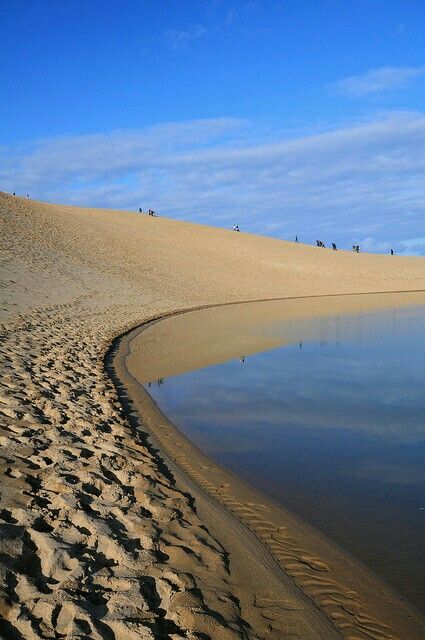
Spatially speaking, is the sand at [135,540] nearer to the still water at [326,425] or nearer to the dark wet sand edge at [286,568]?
the dark wet sand edge at [286,568]

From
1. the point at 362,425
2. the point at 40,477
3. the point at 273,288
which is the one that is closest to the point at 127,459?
the point at 40,477

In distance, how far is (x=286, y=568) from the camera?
4074 mm

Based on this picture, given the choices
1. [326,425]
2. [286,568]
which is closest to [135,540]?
[286,568]

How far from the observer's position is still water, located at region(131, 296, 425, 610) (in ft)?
15.9

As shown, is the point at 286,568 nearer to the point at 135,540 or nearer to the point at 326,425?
the point at 135,540

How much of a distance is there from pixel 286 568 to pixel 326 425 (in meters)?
3.99

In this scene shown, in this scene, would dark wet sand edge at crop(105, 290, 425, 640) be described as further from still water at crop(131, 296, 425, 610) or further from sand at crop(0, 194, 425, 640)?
still water at crop(131, 296, 425, 610)

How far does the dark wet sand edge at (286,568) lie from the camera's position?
3.48 m

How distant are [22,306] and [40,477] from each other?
1704 centimetres

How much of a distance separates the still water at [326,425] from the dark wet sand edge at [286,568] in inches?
7.3

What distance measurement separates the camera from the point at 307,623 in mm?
3373

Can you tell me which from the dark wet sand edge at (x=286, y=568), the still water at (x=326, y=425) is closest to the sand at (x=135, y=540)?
the dark wet sand edge at (x=286, y=568)

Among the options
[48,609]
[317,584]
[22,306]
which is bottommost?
[317,584]

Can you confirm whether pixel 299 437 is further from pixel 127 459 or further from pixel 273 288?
pixel 273 288
